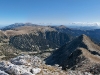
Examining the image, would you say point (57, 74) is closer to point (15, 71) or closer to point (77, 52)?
point (15, 71)

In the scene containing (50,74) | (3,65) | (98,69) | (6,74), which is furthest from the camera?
(98,69)

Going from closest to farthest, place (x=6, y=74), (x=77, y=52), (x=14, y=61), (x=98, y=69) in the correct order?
(x=6, y=74) → (x=14, y=61) → (x=98, y=69) → (x=77, y=52)

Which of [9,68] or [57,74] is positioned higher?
[9,68]

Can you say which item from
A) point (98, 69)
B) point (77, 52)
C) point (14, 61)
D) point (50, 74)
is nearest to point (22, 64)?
point (14, 61)

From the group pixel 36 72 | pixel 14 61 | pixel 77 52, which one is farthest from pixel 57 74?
pixel 77 52

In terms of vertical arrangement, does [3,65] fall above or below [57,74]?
above

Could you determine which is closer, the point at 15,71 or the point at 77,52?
the point at 15,71

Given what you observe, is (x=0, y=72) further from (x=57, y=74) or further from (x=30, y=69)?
(x=57, y=74)

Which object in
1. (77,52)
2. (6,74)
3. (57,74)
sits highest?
(6,74)

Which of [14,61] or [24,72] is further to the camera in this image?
[14,61]
